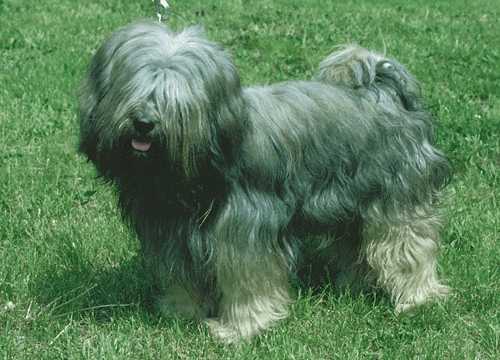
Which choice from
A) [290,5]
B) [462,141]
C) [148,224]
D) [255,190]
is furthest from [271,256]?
[290,5]

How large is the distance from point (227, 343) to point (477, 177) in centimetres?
269

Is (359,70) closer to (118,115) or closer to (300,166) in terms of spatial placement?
(300,166)

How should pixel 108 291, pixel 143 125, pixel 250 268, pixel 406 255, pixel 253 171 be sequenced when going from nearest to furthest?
pixel 143 125, pixel 253 171, pixel 250 268, pixel 406 255, pixel 108 291

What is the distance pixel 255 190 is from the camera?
3385mm

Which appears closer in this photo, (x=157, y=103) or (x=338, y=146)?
(x=157, y=103)

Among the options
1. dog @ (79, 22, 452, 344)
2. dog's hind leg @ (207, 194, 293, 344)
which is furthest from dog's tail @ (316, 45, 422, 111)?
dog's hind leg @ (207, 194, 293, 344)

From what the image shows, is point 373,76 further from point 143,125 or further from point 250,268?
point 143,125

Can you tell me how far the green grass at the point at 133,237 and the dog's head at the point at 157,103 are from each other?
110 centimetres

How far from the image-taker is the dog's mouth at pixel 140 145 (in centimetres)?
284

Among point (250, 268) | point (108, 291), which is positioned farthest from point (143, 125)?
point (108, 291)

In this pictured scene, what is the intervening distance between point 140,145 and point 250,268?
38.2 inches

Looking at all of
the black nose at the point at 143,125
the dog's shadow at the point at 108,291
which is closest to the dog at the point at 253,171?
the black nose at the point at 143,125

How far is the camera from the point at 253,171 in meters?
3.33

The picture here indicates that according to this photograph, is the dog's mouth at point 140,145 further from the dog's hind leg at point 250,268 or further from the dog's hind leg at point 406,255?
the dog's hind leg at point 406,255
